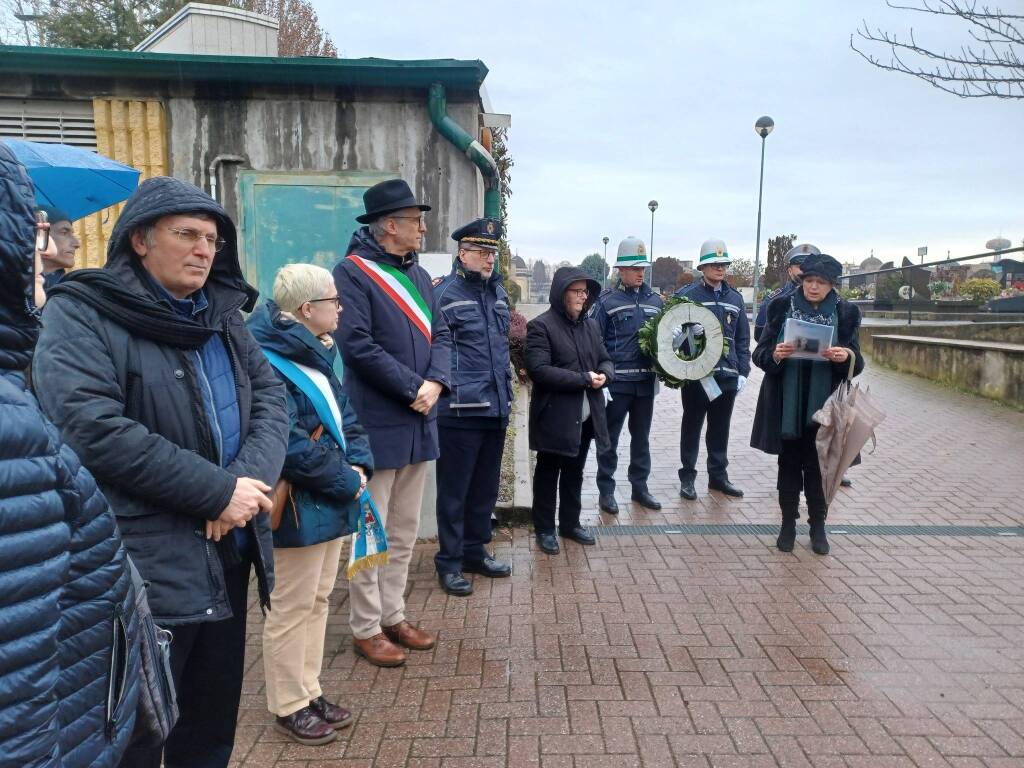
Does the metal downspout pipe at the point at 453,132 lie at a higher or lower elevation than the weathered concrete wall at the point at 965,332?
higher

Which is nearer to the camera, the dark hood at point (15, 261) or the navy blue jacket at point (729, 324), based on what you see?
the dark hood at point (15, 261)

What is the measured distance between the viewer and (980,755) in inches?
116

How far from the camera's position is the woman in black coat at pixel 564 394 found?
202 inches

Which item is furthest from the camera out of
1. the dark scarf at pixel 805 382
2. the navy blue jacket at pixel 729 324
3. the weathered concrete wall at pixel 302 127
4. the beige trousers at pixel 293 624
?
the navy blue jacket at pixel 729 324

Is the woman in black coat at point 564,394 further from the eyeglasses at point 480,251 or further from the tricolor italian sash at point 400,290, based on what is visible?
the tricolor italian sash at point 400,290

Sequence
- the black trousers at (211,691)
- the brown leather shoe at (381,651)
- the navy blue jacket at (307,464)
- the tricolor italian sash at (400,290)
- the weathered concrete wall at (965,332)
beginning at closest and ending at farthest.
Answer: the black trousers at (211,691) < the navy blue jacket at (307,464) < the brown leather shoe at (381,651) < the tricolor italian sash at (400,290) < the weathered concrete wall at (965,332)

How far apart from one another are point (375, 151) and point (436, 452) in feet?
8.45

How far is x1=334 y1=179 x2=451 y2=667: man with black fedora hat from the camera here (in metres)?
3.73

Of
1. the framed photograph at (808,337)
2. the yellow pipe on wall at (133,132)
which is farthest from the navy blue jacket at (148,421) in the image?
the framed photograph at (808,337)

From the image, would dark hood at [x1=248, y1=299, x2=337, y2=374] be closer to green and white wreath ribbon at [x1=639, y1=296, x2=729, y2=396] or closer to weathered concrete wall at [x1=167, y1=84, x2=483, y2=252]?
weathered concrete wall at [x1=167, y1=84, x2=483, y2=252]

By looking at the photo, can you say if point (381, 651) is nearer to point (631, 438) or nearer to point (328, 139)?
point (631, 438)

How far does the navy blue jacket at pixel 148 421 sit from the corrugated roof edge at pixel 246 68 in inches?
130

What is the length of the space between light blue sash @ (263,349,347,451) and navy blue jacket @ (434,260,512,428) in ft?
4.70

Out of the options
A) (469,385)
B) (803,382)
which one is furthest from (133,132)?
(803,382)
